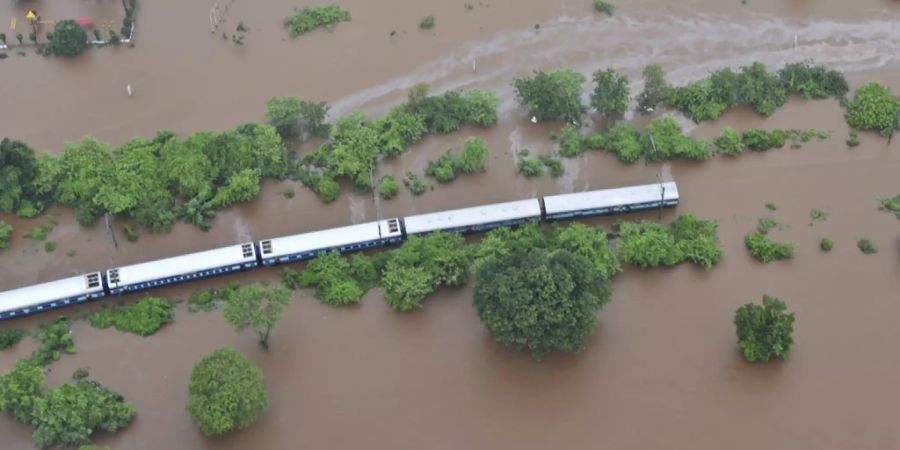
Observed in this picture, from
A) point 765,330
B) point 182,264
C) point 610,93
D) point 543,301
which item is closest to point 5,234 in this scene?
point 182,264

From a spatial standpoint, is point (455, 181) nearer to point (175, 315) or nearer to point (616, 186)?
point (616, 186)

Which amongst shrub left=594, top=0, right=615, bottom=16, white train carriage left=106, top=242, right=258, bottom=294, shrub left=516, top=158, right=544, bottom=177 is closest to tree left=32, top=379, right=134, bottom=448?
white train carriage left=106, top=242, right=258, bottom=294

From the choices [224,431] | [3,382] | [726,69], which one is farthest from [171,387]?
[726,69]

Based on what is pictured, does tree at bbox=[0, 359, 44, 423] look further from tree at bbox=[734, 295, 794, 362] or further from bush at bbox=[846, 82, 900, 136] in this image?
bush at bbox=[846, 82, 900, 136]

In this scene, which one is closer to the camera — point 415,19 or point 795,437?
point 795,437

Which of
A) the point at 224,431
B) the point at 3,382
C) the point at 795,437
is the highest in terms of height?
the point at 3,382

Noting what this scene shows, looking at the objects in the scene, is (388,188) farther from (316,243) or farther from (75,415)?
(75,415)

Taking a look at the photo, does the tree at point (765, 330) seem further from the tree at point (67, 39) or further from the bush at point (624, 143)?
the tree at point (67, 39)
